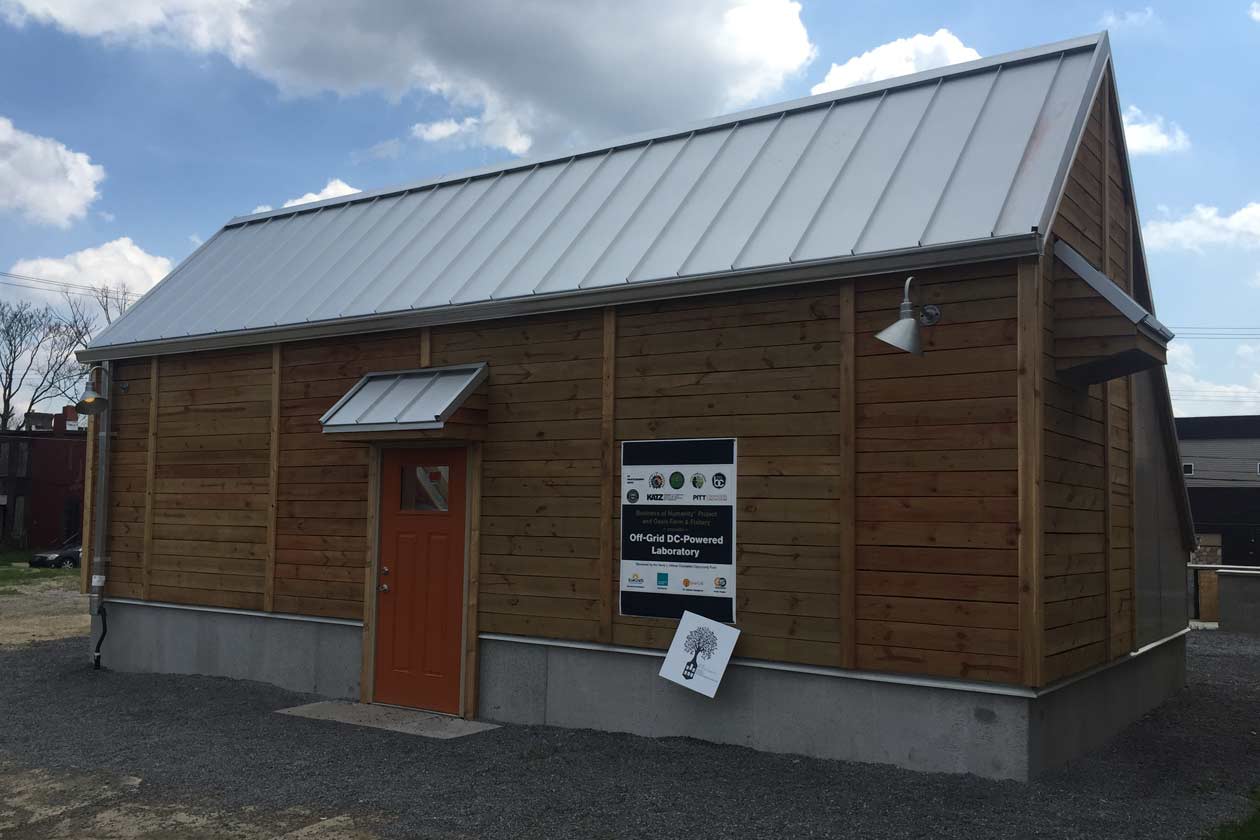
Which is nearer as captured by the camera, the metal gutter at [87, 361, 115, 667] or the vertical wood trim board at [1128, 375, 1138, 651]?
the vertical wood trim board at [1128, 375, 1138, 651]

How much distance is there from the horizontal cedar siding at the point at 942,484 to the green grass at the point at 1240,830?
1245 mm

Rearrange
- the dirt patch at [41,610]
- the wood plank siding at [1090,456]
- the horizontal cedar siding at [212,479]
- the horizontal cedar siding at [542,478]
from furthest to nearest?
1. the dirt patch at [41,610]
2. the horizontal cedar siding at [212,479]
3. the horizontal cedar siding at [542,478]
4. the wood plank siding at [1090,456]

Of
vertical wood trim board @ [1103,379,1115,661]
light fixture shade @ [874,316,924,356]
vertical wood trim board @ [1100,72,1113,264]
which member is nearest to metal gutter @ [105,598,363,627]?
light fixture shade @ [874,316,924,356]

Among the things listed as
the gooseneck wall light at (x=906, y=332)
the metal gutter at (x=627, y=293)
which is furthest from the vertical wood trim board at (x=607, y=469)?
the gooseneck wall light at (x=906, y=332)

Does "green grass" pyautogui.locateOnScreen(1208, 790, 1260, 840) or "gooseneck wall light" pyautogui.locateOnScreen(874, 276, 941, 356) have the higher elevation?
"gooseneck wall light" pyautogui.locateOnScreen(874, 276, 941, 356)

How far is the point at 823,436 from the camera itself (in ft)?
23.3

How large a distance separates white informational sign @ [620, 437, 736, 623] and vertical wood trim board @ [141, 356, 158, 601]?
5.80 m

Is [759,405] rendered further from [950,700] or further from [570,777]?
[570,777]

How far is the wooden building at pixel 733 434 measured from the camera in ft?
21.7

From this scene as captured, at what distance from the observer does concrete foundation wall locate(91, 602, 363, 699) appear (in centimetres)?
950

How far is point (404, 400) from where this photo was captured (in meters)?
8.84

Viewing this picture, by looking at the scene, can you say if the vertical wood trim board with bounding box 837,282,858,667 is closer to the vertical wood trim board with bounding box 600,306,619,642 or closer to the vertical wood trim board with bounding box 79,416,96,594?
the vertical wood trim board with bounding box 600,306,619,642

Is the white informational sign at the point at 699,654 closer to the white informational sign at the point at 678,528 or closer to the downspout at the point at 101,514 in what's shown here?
the white informational sign at the point at 678,528

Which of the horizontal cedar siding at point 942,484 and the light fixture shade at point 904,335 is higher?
the light fixture shade at point 904,335
